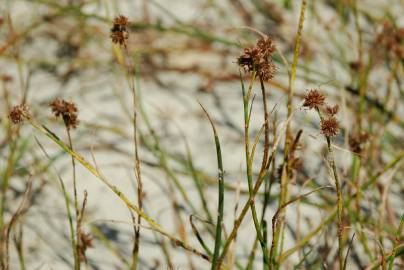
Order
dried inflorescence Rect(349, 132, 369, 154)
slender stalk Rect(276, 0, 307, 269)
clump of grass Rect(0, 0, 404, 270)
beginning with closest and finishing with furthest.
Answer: slender stalk Rect(276, 0, 307, 269)
clump of grass Rect(0, 0, 404, 270)
dried inflorescence Rect(349, 132, 369, 154)

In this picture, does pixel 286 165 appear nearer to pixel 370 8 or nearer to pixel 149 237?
pixel 149 237

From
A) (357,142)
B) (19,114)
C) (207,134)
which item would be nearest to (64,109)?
(19,114)

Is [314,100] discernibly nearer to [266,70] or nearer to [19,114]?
[266,70]

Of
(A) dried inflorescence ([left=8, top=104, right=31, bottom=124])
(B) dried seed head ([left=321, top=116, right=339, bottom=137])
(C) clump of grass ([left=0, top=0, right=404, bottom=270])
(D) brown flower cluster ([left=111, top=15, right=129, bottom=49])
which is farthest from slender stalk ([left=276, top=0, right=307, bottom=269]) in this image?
(A) dried inflorescence ([left=8, top=104, right=31, bottom=124])

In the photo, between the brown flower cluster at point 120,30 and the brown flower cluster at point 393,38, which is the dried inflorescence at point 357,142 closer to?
the brown flower cluster at point 393,38

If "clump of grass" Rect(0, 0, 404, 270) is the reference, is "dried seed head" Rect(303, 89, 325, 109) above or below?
below

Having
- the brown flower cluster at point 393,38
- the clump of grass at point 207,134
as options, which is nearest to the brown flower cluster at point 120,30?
the clump of grass at point 207,134

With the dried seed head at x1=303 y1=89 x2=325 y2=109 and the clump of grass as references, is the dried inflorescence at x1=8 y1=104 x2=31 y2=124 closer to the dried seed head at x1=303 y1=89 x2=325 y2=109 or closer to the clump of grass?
the clump of grass

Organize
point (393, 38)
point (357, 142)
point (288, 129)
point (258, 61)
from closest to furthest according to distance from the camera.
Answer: point (258, 61) → point (288, 129) → point (357, 142) → point (393, 38)
